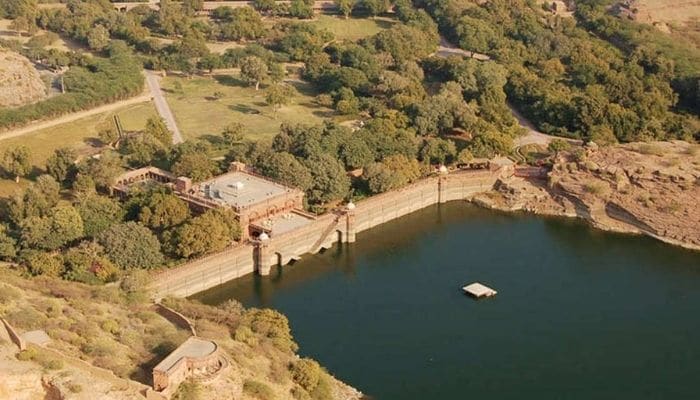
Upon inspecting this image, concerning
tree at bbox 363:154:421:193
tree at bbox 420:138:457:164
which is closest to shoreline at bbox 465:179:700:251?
tree at bbox 420:138:457:164

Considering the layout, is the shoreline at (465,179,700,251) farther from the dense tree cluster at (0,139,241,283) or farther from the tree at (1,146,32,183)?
the tree at (1,146,32,183)

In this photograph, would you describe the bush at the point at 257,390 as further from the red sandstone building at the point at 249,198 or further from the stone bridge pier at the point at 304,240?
the red sandstone building at the point at 249,198

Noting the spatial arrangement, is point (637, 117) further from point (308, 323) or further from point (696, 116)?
point (308, 323)

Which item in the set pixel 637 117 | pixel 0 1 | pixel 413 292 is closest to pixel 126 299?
pixel 413 292

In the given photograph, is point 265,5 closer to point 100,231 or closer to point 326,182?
point 326,182

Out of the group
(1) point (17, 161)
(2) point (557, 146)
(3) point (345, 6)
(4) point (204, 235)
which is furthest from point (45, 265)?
(3) point (345, 6)

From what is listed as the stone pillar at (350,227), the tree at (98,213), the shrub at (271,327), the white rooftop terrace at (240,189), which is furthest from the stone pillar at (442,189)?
the shrub at (271,327)
